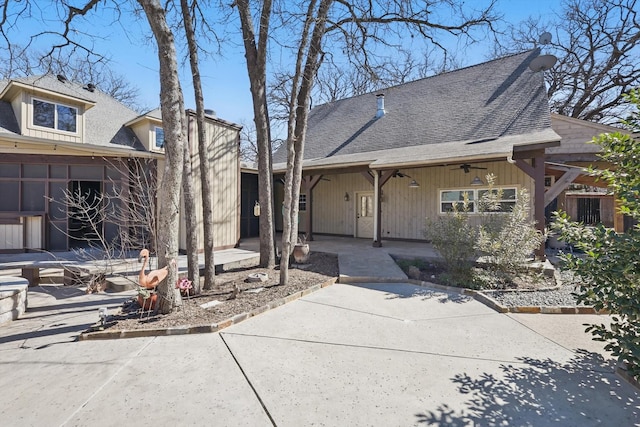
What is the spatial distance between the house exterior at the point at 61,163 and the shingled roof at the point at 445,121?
3.67 meters

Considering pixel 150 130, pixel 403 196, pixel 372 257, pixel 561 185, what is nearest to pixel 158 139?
pixel 150 130

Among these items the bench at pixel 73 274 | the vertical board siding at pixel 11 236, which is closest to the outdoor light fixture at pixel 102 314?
the bench at pixel 73 274

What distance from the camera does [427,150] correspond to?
1012 cm

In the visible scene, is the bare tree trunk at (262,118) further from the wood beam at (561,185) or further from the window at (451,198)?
the wood beam at (561,185)

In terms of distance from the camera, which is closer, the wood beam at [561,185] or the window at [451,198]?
the wood beam at [561,185]

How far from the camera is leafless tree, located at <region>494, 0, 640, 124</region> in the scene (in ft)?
55.2

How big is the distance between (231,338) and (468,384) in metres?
2.48

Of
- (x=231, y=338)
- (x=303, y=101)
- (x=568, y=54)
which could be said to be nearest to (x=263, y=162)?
(x=303, y=101)

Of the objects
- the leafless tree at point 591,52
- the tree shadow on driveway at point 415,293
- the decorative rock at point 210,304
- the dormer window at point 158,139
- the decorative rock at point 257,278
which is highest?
the leafless tree at point 591,52

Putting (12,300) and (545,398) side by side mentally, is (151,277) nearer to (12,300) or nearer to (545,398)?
(12,300)

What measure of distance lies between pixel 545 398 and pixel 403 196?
31.4ft

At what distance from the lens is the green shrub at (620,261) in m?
2.50

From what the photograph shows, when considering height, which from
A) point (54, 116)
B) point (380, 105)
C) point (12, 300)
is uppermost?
point (380, 105)

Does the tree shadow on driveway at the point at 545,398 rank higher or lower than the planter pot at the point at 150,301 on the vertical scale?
lower
